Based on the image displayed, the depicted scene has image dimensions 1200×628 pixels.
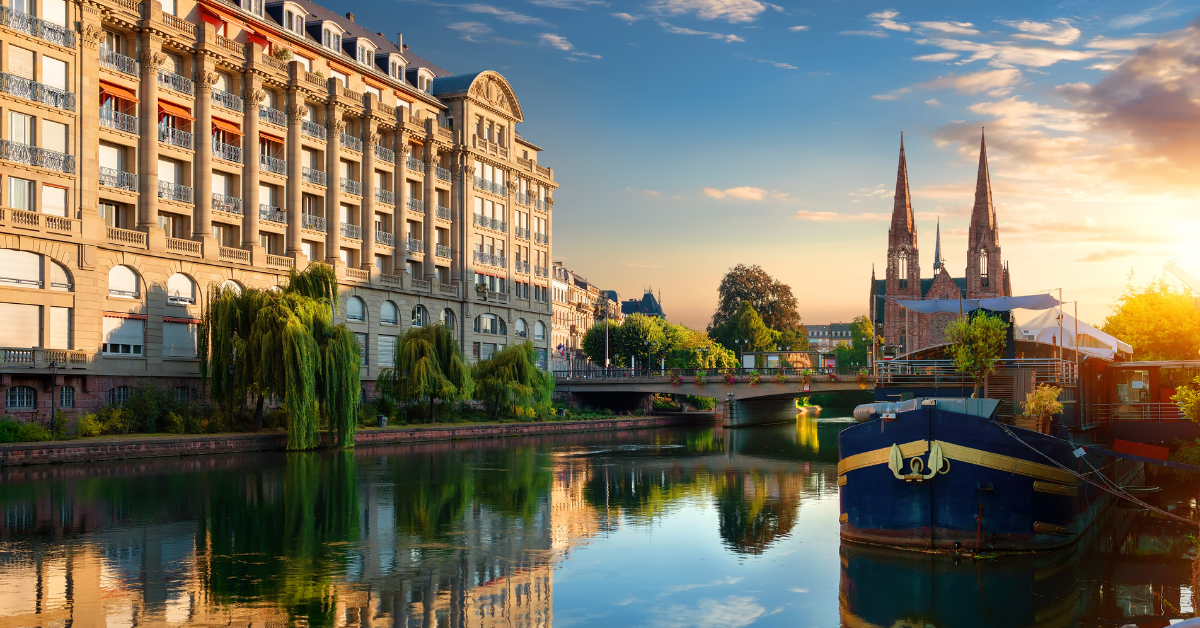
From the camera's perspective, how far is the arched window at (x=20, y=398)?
46.0 m

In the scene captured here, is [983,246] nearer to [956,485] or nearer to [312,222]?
[312,222]

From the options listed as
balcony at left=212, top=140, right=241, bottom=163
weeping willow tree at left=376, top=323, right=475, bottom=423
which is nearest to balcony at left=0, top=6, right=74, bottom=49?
balcony at left=212, top=140, right=241, bottom=163

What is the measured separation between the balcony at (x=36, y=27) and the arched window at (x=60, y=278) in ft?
36.7

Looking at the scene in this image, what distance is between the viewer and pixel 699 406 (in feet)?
362

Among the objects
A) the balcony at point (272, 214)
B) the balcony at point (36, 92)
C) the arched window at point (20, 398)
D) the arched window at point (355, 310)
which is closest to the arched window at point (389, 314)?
the arched window at point (355, 310)

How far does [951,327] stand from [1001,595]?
12383 millimetres

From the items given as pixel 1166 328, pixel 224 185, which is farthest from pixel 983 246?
pixel 224 185

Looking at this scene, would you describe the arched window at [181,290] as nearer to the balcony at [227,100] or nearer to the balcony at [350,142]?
the balcony at [227,100]

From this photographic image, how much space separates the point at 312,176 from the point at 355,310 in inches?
383

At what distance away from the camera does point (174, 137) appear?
57.8 metres

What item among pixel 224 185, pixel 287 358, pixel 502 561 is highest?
pixel 224 185

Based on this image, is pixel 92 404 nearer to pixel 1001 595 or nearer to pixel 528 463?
pixel 528 463

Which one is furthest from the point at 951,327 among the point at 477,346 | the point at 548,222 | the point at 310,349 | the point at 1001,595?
the point at 548,222

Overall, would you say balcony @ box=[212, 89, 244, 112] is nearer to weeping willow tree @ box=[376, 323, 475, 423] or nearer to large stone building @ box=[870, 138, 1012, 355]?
weeping willow tree @ box=[376, 323, 475, 423]
